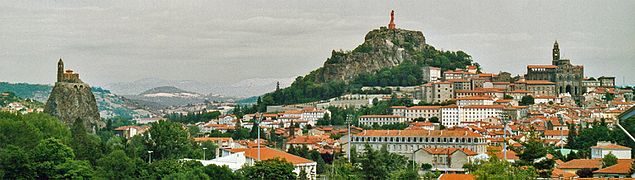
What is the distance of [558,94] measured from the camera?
337 feet

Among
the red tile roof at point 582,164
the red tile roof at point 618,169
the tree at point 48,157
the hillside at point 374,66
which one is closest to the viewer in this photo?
the tree at point 48,157

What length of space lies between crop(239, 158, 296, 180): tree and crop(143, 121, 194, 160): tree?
11.0m

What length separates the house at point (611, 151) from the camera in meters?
49.4

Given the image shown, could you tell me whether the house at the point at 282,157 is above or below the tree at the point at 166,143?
below

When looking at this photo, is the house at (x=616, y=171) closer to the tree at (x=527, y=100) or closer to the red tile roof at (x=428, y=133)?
the red tile roof at (x=428, y=133)

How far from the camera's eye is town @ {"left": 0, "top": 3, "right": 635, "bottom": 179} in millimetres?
37406

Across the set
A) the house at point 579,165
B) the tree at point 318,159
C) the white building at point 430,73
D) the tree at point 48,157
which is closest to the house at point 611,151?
the house at point 579,165

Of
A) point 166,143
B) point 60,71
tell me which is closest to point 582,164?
point 166,143

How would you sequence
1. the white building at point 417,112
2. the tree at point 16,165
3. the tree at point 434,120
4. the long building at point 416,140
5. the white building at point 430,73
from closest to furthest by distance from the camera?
the tree at point 16,165 < the long building at point 416,140 < the tree at point 434,120 < the white building at point 417,112 < the white building at point 430,73

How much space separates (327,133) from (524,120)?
619 inches

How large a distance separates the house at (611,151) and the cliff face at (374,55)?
2678 inches

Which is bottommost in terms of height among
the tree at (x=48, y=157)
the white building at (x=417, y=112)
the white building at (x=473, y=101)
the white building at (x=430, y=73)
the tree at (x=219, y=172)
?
the tree at (x=219, y=172)

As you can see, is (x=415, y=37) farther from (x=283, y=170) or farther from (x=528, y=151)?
(x=528, y=151)

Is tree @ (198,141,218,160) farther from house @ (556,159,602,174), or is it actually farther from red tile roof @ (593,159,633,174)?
red tile roof @ (593,159,633,174)
